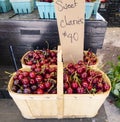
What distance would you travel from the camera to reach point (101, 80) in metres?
1.01

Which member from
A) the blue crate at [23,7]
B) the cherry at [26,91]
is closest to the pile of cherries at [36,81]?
the cherry at [26,91]

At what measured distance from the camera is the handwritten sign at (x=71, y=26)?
0.97 meters

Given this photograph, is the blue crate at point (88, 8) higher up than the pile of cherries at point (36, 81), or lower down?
higher up

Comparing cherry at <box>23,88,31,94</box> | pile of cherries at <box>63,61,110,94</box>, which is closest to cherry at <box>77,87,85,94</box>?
pile of cherries at <box>63,61,110,94</box>

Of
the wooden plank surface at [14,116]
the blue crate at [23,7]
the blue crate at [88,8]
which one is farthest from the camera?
the blue crate at [23,7]

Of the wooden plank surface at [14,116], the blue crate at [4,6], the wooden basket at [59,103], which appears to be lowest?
the wooden plank surface at [14,116]

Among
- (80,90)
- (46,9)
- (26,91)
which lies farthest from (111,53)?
(26,91)

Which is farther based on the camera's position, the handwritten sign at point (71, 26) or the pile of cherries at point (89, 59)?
the pile of cherries at point (89, 59)

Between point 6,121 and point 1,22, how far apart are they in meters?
0.68

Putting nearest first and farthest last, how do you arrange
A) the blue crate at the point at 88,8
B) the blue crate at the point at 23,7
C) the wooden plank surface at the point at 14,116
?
the wooden plank surface at the point at 14,116 < the blue crate at the point at 88,8 < the blue crate at the point at 23,7

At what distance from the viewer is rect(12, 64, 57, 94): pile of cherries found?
0.95 metres

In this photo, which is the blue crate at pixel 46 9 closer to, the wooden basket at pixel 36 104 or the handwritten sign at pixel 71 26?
the handwritten sign at pixel 71 26

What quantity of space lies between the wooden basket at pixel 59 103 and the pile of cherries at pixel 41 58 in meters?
0.22

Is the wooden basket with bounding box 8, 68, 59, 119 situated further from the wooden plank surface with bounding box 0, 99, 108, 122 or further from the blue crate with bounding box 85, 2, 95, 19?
the blue crate with bounding box 85, 2, 95, 19
